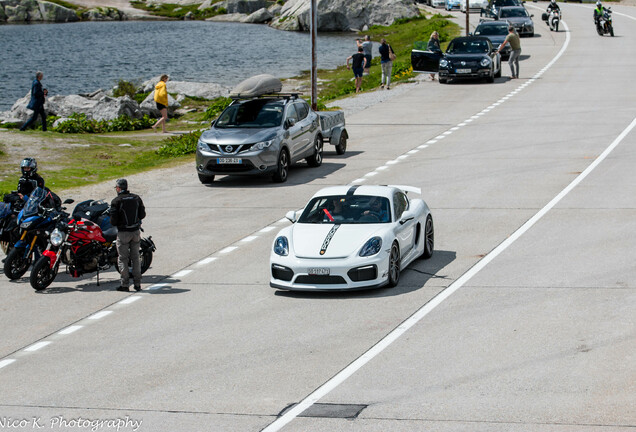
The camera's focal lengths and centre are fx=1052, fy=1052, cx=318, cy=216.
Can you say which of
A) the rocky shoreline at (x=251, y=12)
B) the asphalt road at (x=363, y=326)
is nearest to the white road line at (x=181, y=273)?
the asphalt road at (x=363, y=326)

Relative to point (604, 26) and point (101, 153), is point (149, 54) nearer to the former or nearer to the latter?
point (604, 26)

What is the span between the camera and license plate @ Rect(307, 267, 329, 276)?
1473 centimetres

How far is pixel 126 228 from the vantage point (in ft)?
50.9

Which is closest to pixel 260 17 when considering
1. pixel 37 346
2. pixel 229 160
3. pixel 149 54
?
pixel 149 54

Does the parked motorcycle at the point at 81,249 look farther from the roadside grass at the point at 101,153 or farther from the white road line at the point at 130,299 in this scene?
the roadside grass at the point at 101,153

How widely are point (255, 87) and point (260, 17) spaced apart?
10118 centimetres

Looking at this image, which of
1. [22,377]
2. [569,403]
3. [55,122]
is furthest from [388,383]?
[55,122]

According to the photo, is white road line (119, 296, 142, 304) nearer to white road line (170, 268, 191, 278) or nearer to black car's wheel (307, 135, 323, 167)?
white road line (170, 268, 191, 278)

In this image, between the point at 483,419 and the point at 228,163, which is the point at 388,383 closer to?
the point at 483,419

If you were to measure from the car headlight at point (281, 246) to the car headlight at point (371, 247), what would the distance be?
112 cm

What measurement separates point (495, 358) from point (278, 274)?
4.31m

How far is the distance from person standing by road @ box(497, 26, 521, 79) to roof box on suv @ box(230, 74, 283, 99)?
54.2ft

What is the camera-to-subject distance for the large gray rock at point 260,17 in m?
127

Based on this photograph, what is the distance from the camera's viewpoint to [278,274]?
15.0 metres
